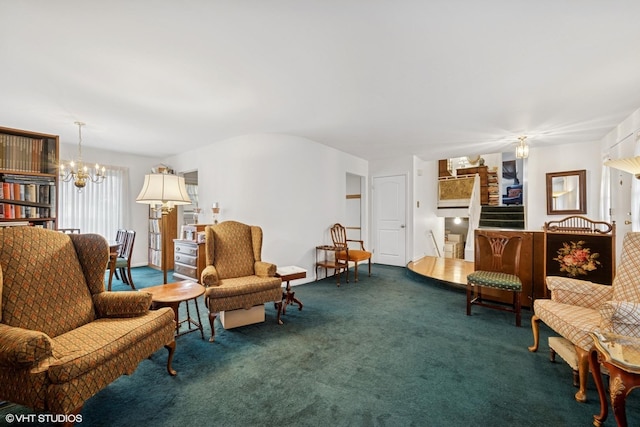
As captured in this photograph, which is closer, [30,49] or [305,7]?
[305,7]

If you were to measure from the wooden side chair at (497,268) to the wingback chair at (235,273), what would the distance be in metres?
2.27

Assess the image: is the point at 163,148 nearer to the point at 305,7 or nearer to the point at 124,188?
the point at 124,188

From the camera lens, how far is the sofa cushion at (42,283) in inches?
60.7

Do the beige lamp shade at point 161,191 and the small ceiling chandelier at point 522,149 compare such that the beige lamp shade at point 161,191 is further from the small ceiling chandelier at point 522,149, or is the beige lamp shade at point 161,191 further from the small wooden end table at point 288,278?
the small ceiling chandelier at point 522,149

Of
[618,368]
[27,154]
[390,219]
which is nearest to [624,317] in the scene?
[618,368]

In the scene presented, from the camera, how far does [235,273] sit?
9.94 feet

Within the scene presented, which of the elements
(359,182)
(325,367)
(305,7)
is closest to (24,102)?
(305,7)

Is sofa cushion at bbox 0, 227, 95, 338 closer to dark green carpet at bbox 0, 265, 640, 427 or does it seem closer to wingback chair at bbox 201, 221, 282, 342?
dark green carpet at bbox 0, 265, 640, 427

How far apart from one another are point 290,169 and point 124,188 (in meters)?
3.80

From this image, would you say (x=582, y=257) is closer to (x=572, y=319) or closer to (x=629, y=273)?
(x=629, y=273)

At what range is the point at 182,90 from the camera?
2721 mm

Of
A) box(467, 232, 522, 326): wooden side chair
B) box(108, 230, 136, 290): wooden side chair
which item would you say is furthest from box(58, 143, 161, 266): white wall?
box(467, 232, 522, 326): wooden side chair

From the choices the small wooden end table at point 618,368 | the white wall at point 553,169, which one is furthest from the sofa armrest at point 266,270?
the white wall at point 553,169

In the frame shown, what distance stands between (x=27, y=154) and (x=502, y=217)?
8.67 m
